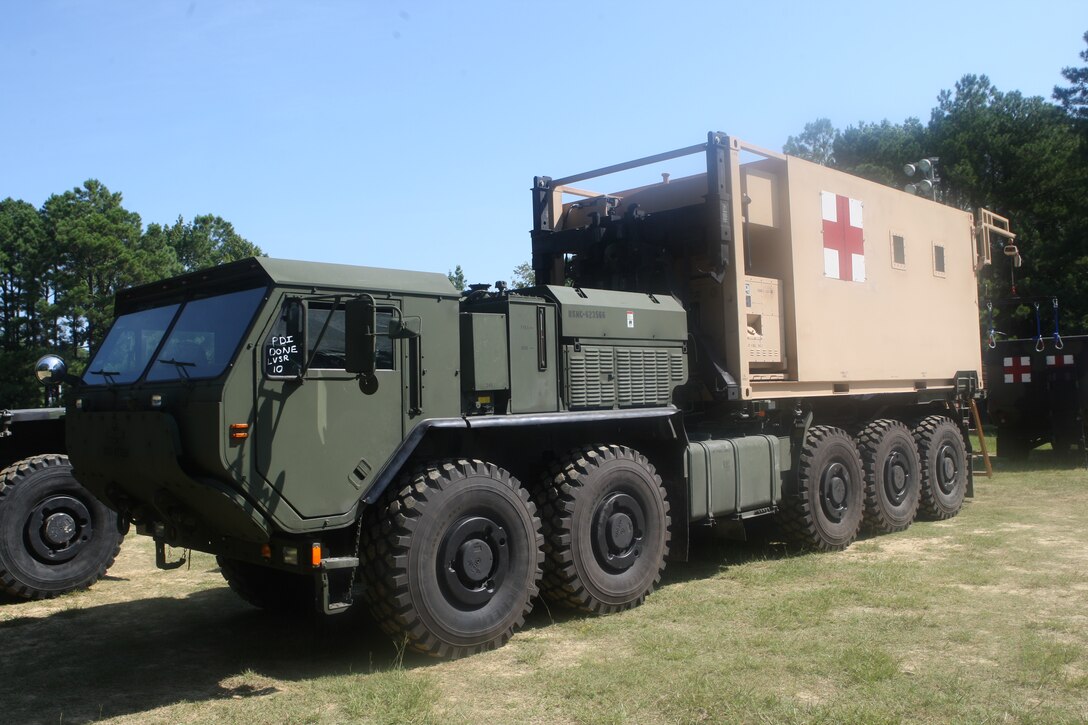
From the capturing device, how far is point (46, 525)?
821 cm

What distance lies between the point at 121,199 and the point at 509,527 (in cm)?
4551

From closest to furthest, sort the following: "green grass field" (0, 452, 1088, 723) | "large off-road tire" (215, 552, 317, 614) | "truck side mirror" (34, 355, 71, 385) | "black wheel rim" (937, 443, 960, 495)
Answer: "green grass field" (0, 452, 1088, 723) → "truck side mirror" (34, 355, 71, 385) → "large off-road tire" (215, 552, 317, 614) → "black wheel rim" (937, 443, 960, 495)

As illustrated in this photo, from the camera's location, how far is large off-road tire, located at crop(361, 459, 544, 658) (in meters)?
5.74

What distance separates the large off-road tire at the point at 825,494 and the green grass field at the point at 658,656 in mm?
437

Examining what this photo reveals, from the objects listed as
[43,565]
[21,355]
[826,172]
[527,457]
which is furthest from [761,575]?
[21,355]

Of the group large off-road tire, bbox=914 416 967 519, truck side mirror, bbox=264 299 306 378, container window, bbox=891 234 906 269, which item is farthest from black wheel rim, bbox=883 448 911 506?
truck side mirror, bbox=264 299 306 378

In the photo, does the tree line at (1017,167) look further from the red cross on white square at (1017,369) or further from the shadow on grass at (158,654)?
the shadow on grass at (158,654)

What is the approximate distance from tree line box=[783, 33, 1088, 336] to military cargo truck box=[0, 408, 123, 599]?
3156cm

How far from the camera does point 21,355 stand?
35.2 m

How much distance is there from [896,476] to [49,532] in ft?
28.7

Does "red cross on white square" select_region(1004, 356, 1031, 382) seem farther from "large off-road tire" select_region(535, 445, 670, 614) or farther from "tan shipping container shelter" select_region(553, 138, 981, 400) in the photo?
"large off-road tire" select_region(535, 445, 670, 614)

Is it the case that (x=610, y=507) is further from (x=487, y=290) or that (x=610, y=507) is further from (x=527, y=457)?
(x=487, y=290)

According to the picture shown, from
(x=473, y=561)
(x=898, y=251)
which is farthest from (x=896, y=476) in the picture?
(x=473, y=561)

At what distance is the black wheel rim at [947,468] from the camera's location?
1135 centimetres
